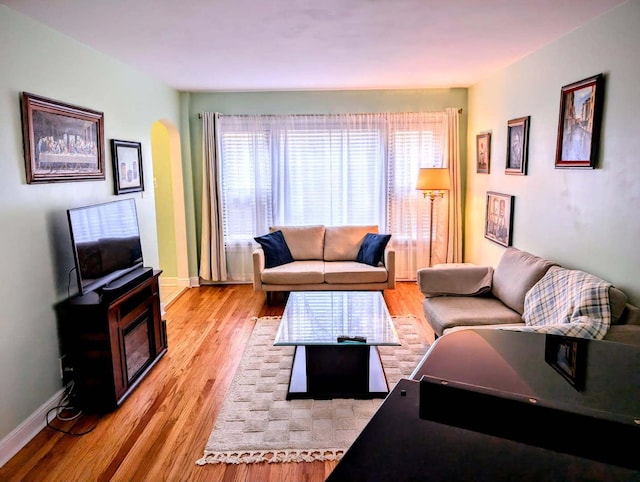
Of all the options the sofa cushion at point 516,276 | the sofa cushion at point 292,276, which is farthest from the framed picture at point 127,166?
the sofa cushion at point 516,276

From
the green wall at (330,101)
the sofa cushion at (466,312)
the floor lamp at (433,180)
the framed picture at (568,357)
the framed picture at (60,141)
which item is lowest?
the sofa cushion at (466,312)

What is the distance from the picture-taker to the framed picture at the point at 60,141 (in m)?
2.60

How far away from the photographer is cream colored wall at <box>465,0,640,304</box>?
2.53 meters

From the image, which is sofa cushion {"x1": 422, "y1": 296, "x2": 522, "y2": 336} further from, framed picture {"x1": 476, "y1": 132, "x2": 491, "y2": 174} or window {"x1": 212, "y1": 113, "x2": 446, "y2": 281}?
window {"x1": 212, "y1": 113, "x2": 446, "y2": 281}

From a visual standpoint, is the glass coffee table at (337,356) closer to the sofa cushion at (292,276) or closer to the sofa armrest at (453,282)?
the sofa armrest at (453,282)

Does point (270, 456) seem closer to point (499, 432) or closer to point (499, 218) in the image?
point (499, 432)

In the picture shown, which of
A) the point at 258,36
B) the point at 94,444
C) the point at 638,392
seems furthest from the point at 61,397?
the point at 638,392

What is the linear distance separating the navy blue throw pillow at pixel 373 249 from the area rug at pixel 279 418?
61.2 inches

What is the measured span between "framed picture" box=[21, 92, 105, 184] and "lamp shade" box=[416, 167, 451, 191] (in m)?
3.44

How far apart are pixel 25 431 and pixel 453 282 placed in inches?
126

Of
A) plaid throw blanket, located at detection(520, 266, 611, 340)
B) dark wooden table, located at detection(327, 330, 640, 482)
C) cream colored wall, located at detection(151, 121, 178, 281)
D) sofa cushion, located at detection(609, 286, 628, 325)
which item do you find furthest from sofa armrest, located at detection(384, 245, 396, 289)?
dark wooden table, located at detection(327, 330, 640, 482)

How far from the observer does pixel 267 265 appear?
4992mm

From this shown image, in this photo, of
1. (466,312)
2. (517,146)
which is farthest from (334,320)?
(517,146)

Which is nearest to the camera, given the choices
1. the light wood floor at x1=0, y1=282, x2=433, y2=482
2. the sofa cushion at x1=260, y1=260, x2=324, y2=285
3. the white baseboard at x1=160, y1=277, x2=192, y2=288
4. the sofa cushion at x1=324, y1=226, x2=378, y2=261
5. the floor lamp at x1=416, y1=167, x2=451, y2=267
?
the light wood floor at x1=0, y1=282, x2=433, y2=482
